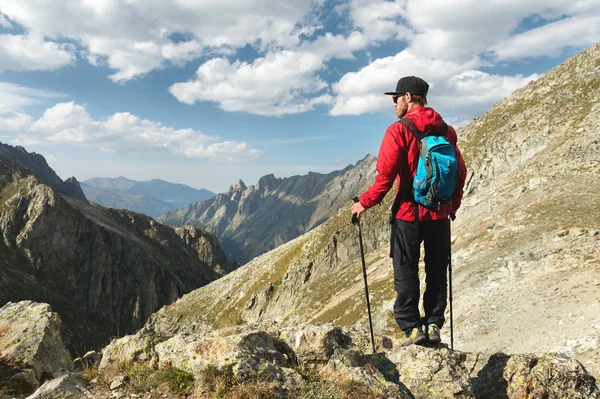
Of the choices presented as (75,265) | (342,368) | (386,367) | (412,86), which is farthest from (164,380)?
(75,265)

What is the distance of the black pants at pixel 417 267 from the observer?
22.2 ft

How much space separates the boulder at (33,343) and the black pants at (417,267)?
9.81m

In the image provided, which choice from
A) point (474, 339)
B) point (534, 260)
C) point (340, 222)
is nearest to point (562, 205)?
point (534, 260)

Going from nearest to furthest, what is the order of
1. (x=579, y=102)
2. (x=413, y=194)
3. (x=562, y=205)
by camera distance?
(x=413, y=194)
(x=562, y=205)
(x=579, y=102)

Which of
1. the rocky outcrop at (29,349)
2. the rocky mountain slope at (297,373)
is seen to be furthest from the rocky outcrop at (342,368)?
the rocky outcrop at (29,349)

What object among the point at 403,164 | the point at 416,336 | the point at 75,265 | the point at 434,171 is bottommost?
the point at 75,265

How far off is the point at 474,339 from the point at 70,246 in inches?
6934

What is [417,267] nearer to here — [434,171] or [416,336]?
[416,336]

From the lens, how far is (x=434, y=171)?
6191mm

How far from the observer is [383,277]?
30.3 meters

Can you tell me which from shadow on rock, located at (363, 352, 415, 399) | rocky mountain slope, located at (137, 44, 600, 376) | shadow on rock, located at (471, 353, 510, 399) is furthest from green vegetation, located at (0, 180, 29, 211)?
shadow on rock, located at (471, 353, 510, 399)

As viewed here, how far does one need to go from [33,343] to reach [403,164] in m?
11.5

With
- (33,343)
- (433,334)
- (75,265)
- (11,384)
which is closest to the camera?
(433,334)

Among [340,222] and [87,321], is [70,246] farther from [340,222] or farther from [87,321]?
[340,222]
